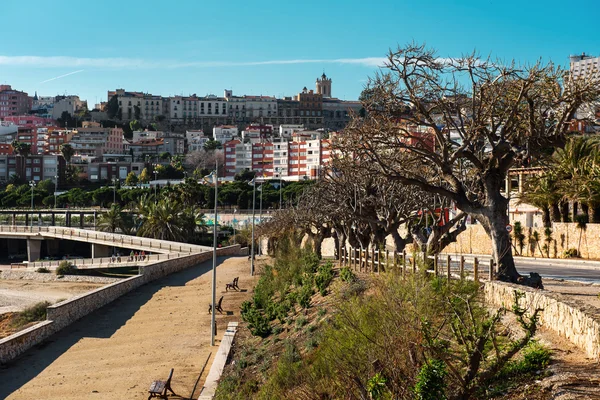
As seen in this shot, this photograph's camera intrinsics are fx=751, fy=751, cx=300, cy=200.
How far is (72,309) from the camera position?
28.3 metres

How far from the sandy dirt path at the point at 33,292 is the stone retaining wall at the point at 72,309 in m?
5.06

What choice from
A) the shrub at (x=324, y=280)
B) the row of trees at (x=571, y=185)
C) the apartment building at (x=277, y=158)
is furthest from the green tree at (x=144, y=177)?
the shrub at (x=324, y=280)

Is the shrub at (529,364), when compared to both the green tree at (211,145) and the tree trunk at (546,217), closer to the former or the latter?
the tree trunk at (546,217)

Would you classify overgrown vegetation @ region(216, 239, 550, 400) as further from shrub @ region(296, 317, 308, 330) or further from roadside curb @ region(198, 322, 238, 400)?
shrub @ region(296, 317, 308, 330)

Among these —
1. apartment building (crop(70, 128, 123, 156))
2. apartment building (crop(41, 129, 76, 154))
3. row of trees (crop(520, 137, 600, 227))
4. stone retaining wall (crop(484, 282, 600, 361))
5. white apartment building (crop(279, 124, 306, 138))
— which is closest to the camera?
stone retaining wall (crop(484, 282, 600, 361))

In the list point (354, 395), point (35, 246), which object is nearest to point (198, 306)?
point (354, 395)

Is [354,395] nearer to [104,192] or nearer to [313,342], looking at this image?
[313,342]

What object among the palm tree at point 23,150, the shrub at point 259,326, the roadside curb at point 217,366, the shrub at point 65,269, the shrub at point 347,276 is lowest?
the shrub at point 65,269

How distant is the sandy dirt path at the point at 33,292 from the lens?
41.6 meters

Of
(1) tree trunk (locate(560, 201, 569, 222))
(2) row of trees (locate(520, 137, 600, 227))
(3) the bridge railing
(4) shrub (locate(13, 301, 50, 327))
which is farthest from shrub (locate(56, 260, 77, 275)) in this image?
(1) tree trunk (locate(560, 201, 569, 222))

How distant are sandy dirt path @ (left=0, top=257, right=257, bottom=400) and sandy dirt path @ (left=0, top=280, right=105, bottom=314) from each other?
8869 millimetres

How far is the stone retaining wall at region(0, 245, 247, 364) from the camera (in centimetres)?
2264

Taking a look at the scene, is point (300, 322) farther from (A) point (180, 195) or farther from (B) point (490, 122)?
(A) point (180, 195)

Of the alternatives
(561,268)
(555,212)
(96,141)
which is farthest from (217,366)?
(96,141)
